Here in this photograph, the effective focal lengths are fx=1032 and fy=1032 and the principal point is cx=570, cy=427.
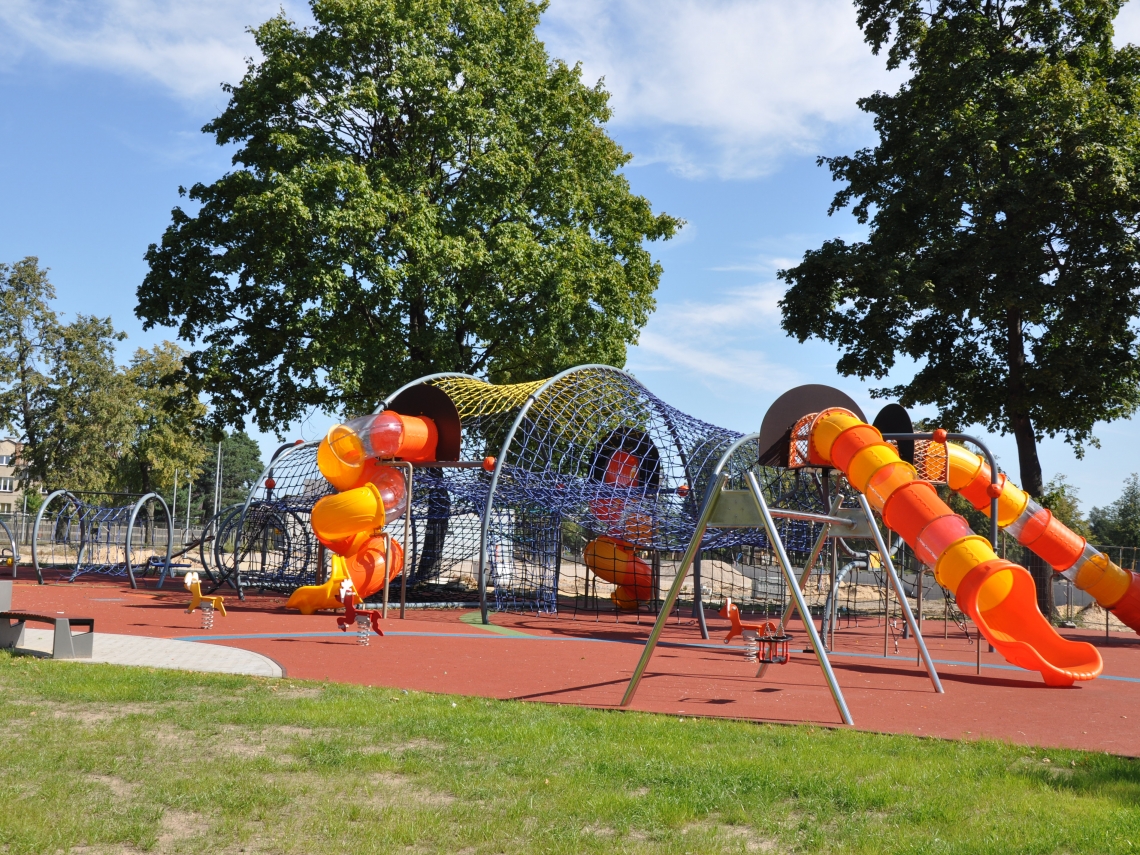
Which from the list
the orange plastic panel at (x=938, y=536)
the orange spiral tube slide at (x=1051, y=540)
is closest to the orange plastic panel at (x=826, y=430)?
the orange plastic panel at (x=938, y=536)

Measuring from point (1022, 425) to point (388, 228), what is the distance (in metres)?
15.0

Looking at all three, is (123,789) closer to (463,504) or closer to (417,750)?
(417,750)

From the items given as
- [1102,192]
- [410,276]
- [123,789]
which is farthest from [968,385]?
[123,789]

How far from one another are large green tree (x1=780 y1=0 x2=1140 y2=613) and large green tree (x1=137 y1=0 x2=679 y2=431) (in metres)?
6.35

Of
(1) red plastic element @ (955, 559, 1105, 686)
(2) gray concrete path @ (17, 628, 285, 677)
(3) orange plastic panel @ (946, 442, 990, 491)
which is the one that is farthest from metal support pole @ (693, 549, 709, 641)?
(2) gray concrete path @ (17, 628, 285, 677)

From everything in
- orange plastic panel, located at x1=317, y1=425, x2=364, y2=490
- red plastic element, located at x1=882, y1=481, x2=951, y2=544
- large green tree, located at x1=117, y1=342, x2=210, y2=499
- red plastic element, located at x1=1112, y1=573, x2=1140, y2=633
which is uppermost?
large green tree, located at x1=117, y1=342, x2=210, y2=499

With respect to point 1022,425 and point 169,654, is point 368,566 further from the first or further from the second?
point 1022,425

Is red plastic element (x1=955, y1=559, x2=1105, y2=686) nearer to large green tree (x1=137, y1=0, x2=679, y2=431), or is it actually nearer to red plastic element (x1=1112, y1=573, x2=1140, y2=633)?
red plastic element (x1=1112, y1=573, x2=1140, y2=633)

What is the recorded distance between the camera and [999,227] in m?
21.8

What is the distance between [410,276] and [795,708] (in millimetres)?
16546

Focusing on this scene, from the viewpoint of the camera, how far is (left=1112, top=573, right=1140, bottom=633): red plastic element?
16078 mm

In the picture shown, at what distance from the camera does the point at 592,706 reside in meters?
9.03

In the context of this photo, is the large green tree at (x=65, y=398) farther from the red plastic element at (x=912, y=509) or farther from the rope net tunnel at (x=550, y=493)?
the red plastic element at (x=912, y=509)

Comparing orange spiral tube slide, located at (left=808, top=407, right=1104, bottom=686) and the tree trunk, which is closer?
orange spiral tube slide, located at (left=808, top=407, right=1104, bottom=686)
